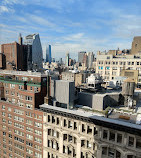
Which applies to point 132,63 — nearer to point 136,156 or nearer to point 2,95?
point 136,156

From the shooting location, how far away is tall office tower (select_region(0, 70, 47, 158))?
4141 cm

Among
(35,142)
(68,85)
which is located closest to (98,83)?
(68,85)

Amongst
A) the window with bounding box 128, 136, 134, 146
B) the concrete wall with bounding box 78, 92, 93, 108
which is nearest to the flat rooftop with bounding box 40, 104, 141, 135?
the window with bounding box 128, 136, 134, 146

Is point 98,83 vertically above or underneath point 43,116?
above

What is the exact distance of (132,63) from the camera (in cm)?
8375

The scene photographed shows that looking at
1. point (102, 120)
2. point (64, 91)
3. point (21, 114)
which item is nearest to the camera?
point (102, 120)

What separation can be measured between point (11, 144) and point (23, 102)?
19421 millimetres

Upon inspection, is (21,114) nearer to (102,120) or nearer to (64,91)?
(64,91)

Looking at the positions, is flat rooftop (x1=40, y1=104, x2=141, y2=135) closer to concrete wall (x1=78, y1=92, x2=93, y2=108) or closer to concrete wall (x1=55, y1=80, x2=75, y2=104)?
concrete wall (x1=55, y1=80, x2=75, y2=104)

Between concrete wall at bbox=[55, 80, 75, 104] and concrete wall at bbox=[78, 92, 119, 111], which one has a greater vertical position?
concrete wall at bbox=[55, 80, 75, 104]

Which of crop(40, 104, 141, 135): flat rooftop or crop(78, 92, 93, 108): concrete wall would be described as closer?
crop(40, 104, 141, 135): flat rooftop

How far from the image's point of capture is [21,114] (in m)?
44.6

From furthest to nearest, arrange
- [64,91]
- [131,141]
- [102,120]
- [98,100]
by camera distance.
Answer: [64,91] → [98,100] → [102,120] → [131,141]

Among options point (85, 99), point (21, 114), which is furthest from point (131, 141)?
point (21, 114)
